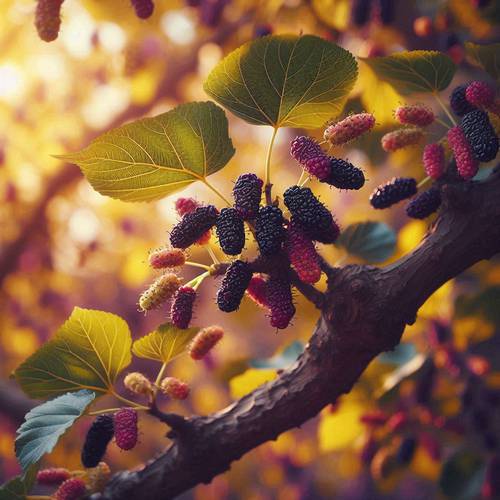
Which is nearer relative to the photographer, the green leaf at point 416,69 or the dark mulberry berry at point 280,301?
the dark mulberry berry at point 280,301

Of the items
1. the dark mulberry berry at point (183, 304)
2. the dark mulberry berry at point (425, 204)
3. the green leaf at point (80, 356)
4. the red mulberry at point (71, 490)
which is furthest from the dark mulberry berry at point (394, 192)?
the red mulberry at point (71, 490)

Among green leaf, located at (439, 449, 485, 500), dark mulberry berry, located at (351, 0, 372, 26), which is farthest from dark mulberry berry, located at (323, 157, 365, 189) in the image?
green leaf, located at (439, 449, 485, 500)

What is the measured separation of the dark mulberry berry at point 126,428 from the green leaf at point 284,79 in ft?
2.03

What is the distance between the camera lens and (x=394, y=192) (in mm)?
1159

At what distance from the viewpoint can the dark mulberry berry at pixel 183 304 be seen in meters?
1.07

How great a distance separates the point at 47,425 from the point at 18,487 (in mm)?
206

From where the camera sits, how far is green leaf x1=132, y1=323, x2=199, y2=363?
1172 millimetres

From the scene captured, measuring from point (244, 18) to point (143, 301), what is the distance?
6.16 ft

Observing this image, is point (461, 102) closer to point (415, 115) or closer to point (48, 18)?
point (415, 115)

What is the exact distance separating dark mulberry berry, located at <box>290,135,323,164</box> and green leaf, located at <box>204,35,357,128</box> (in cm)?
10

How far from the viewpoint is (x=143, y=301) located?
1079 millimetres

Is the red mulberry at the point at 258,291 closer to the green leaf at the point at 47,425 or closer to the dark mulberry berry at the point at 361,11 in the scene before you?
the green leaf at the point at 47,425

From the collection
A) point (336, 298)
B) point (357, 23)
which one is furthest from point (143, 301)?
point (357, 23)

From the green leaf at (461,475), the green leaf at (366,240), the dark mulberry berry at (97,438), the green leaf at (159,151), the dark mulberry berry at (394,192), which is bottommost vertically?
the green leaf at (461,475)
